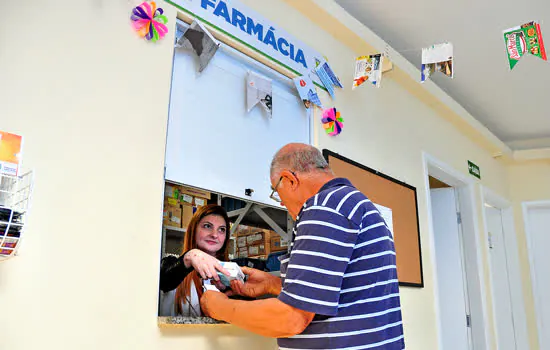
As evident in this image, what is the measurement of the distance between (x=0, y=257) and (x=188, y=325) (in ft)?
2.21

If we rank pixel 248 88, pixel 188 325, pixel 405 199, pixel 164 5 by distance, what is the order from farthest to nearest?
1. pixel 405 199
2. pixel 248 88
3. pixel 164 5
4. pixel 188 325

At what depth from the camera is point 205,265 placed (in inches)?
65.4

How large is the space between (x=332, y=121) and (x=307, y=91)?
0.23m

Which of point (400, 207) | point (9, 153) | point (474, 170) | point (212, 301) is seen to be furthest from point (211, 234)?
point (474, 170)

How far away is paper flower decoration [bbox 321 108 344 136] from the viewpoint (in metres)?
2.49

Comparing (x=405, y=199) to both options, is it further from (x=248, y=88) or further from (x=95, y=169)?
(x=95, y=169)

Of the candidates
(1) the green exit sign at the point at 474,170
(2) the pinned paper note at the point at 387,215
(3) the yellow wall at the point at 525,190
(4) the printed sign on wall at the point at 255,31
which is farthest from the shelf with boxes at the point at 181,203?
(3) the yellow wall at the point at 525,190

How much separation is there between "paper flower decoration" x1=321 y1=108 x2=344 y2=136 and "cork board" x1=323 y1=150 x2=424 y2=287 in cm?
15

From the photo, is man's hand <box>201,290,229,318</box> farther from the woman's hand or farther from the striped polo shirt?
the striped polo shirt

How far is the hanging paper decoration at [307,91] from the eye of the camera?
235cm

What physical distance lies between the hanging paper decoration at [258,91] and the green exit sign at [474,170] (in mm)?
2700

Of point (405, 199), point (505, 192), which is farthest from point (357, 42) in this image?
point (505, 192)

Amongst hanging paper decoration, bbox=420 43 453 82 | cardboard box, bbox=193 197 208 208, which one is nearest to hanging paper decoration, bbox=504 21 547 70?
hanging paper decoration, bbox=420 43 453 82

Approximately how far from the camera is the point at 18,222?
3.47 ft
